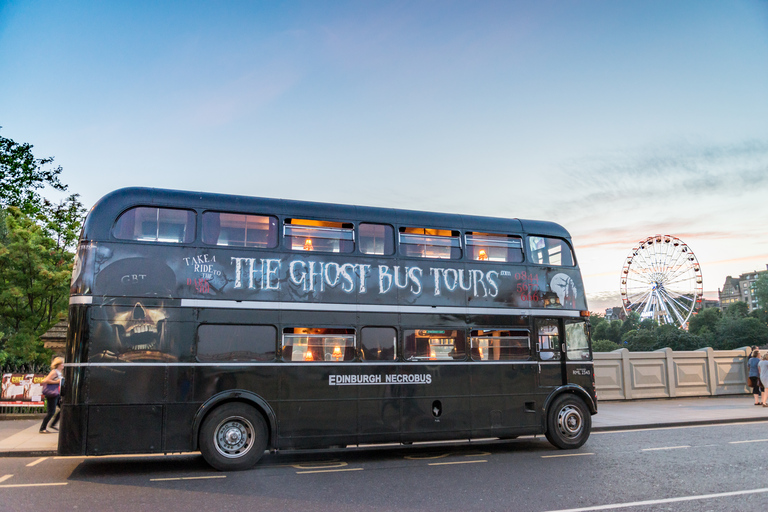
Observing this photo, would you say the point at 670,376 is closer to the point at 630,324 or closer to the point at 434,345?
the point at 434,345

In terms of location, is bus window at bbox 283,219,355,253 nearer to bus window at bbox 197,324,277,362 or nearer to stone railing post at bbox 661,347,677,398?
bus window at bbox 197,324,277,362

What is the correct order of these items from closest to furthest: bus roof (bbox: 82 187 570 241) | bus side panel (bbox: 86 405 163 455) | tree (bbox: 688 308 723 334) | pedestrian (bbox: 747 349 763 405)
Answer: bus side panel (bbox: 86 405 163 455)
bus roof (bbox: 82 187 570 241)
pedestrian (bbox: 747 349 763 405)
tree (bbox: 688 308 723 334)

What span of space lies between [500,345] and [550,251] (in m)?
2.31

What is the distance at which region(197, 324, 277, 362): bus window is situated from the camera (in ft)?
30.6

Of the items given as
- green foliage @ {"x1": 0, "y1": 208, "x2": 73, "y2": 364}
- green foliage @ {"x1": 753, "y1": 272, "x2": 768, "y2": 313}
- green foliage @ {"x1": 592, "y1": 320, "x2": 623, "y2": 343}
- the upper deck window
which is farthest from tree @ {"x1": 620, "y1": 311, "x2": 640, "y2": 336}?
the upper deck window

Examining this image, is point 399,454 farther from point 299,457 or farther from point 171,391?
point 171,391

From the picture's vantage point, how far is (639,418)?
15609mm

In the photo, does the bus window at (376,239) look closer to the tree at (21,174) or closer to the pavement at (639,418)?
the pavement at (639,418)

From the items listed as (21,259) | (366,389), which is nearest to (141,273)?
(366,389)

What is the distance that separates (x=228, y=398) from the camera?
9328 mm

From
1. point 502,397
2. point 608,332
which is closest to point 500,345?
point 502,397

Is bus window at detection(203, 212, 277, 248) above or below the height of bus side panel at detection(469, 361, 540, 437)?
above

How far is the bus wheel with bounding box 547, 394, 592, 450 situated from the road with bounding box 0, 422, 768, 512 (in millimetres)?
282

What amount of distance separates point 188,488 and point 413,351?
4413 millimetres
